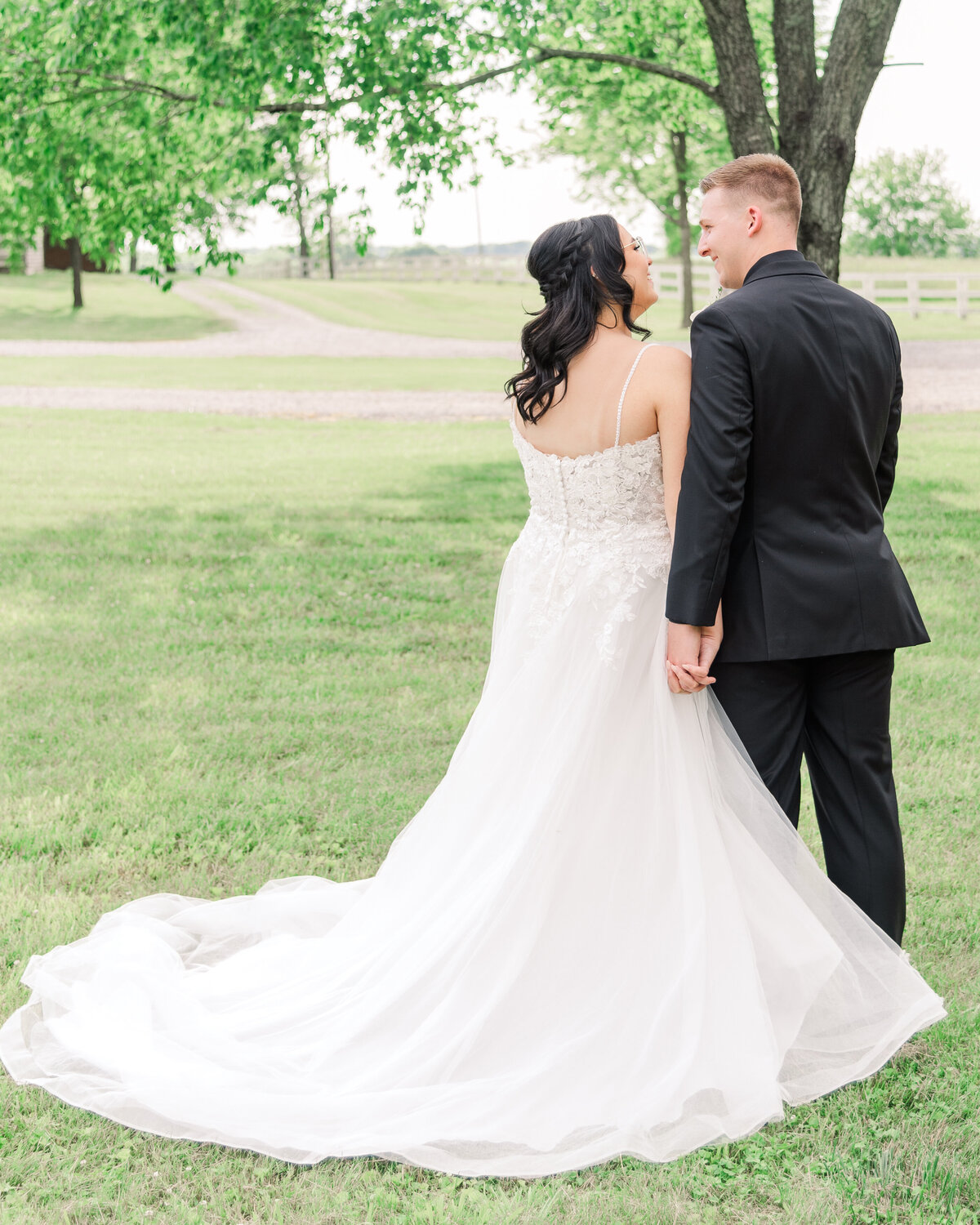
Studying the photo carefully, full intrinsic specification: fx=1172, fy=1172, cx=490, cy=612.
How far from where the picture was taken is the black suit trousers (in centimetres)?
353

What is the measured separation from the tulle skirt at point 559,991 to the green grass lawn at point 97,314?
35.4 metres

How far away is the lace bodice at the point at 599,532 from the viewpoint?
3.53m

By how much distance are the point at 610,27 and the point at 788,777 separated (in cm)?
1350

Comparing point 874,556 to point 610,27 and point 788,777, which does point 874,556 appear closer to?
point 788,777

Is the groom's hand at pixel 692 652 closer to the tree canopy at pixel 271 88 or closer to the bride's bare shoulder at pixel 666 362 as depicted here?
the bride's bare shoulder at pixel 666 362

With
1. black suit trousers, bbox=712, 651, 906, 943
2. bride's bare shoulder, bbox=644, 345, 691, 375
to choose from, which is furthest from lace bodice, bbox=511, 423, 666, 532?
black suit trousers, bbox=712, 651, 906, 943

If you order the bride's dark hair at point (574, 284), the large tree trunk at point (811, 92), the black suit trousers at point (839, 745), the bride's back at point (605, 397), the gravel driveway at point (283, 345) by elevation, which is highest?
the large tree trunk at point (811, 92)

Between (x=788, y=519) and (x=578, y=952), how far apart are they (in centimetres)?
143

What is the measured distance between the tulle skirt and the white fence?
17.1 meters

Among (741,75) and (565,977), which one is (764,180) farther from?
(741,75)

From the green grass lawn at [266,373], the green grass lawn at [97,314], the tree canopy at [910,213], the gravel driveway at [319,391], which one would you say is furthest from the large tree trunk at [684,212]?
the tree canopy at [910,213]

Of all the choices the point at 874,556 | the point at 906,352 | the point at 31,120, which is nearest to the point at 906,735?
the point at 874,556

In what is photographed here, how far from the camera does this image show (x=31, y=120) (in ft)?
35.0

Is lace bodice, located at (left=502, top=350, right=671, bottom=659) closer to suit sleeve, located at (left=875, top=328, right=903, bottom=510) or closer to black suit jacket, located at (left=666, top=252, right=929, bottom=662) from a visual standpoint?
black suit jacket, located at (left=666, top=252, right=929, bottom=662)
